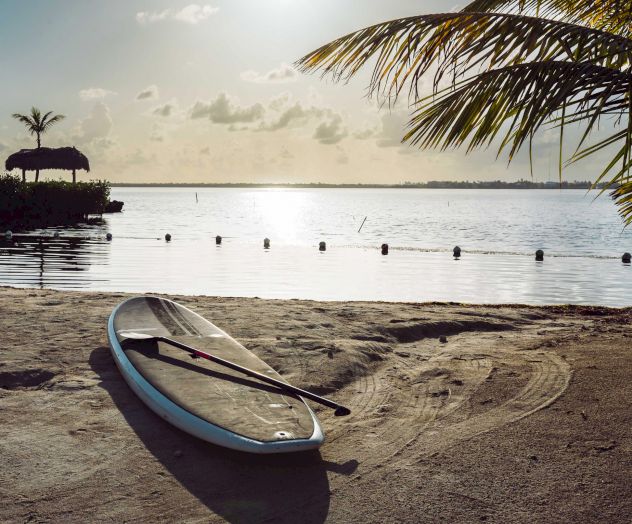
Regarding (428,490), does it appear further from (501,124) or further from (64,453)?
(501,124)

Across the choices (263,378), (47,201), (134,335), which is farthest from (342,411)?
(47,201)

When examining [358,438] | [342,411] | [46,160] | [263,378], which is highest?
[46,160]

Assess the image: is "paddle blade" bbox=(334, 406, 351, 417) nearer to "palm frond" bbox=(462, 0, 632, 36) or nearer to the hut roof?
"palm frond" bbox=(462, 0, 632, 36)

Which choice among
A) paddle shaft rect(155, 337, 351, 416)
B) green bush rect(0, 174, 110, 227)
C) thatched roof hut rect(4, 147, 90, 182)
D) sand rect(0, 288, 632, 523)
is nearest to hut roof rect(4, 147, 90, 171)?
thatched roof hut rect(4, 147, 90, 182)

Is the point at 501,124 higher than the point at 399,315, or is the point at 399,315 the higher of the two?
the point at 501,124

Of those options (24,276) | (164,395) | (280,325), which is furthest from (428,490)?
(24,276)

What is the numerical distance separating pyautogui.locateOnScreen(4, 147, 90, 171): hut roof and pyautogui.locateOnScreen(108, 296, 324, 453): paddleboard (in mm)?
36316

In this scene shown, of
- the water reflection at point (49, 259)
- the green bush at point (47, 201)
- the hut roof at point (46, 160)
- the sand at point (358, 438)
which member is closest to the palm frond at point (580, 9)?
the sand at point (358, 438)

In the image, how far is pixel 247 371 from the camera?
4.52m

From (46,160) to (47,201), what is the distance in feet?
25.7

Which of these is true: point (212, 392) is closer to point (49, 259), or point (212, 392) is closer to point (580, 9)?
point (580, 9)

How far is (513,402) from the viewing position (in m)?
4.48

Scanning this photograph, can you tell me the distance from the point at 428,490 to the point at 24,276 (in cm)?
1302

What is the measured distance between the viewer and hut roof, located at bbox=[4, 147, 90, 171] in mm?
38281
